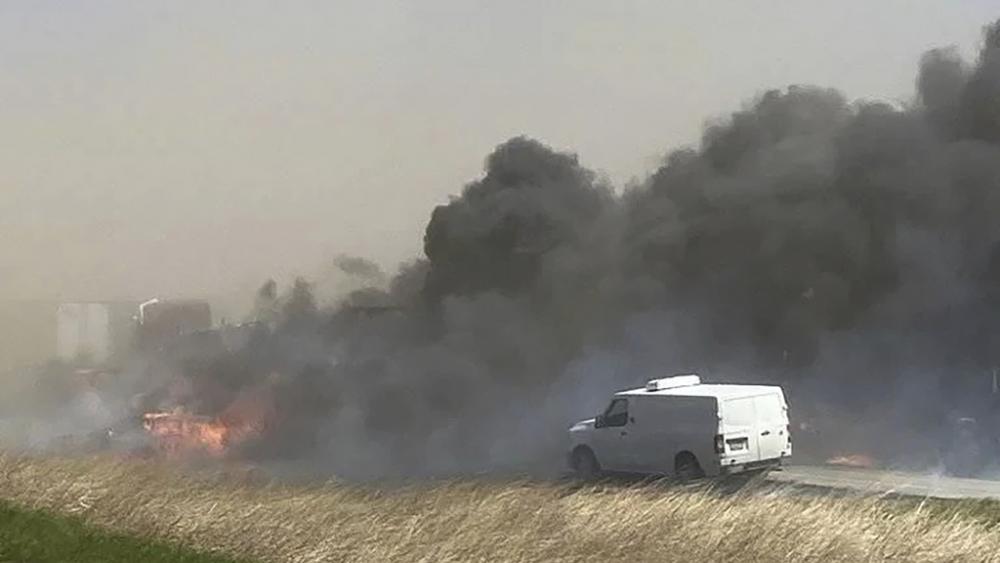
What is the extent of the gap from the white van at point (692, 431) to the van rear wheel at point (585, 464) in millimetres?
40

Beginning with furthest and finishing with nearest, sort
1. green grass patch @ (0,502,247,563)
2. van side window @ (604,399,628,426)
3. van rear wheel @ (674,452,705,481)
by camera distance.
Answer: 1. van side window @ (604,399,628,426)
2. van rear wheel @ (674,452,705,481)
3. green grass patch @ (0,502,247,563)

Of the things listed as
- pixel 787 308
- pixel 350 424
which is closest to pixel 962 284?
pixel 787 308

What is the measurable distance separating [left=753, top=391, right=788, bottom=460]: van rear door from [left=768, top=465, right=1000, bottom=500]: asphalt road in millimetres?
732

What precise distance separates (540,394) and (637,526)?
2155 centimetres

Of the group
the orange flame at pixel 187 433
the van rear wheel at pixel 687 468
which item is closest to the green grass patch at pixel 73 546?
the van rear wheel at pixel 687 468

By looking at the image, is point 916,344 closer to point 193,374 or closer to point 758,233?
point 758,233

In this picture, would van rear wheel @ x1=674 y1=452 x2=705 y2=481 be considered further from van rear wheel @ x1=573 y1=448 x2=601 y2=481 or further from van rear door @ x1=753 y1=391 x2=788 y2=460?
van rear wheel @ x1=573 y1=448 x2=601 y2=481

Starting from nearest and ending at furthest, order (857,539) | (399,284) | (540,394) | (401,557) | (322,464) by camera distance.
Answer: (401,557) < (857,539) < (322,464) < (540,394) < (399,284)

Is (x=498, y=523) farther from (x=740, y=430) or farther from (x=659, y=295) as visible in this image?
(x=659, y=295)

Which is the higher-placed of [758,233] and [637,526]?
[758,233]

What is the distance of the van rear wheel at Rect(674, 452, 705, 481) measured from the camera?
25672mm

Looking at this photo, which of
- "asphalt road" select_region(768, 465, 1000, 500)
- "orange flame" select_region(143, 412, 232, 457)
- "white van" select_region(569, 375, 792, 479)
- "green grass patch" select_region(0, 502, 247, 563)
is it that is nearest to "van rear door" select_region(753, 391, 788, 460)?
"white van" select_region(569, 375, 792, 479)

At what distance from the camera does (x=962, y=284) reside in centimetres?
3584

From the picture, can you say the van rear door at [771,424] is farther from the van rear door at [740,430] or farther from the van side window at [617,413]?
the van side window at [617,413]
